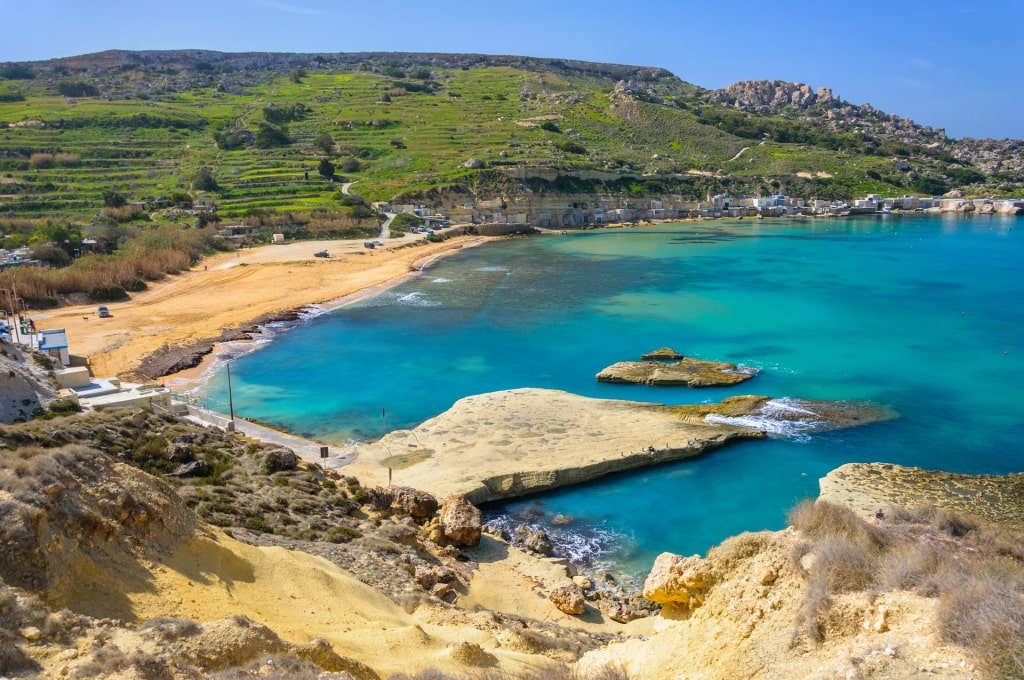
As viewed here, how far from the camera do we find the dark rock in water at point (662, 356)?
1303 inches

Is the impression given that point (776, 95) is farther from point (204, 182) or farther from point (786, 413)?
point (786, 413)

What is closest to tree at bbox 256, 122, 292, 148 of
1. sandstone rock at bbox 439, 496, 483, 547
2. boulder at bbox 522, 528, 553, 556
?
sandstone rock at bbox 439, 496, 483, 547

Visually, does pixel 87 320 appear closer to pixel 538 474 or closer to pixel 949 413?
pixel 538 474

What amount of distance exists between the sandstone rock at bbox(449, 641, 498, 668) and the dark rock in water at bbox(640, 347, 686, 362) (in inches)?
976

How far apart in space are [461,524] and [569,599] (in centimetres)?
365

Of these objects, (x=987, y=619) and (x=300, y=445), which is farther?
(x=300, y=445)

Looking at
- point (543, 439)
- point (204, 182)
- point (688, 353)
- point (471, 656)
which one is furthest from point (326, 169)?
point (471, 656)

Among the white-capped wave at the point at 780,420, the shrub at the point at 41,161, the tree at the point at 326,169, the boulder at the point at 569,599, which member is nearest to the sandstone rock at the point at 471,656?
the boulder at the point at 569,599

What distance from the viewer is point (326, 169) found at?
83.9 meters

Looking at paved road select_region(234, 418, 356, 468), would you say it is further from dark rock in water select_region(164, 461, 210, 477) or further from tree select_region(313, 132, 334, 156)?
tree select_region(313, 132, 334, 156)

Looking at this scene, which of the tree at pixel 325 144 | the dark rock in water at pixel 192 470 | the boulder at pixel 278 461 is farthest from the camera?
the tree at pixel 325 144

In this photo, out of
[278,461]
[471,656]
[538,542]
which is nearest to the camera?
[471,656]

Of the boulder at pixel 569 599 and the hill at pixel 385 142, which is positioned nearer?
the boulder at pixel 569 599

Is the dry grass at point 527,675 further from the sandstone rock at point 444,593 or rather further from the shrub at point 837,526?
the sandstone rock at point 444,593
